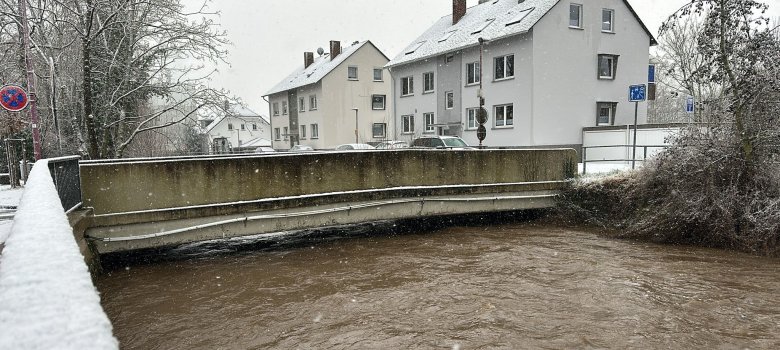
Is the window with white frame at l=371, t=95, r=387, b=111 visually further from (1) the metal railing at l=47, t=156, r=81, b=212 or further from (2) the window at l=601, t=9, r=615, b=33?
(1) the metal railing at l=47, t=156, r=81, b=212

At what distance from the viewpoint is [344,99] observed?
145ft

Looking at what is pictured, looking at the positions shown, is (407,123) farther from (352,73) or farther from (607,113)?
(607,113)

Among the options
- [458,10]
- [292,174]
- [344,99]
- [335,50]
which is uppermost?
[458,10]

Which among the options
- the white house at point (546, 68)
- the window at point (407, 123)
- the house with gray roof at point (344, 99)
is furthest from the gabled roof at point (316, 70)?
the white house at point (546, 68)

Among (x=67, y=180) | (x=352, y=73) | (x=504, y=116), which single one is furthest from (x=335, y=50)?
(x=67, y=180)

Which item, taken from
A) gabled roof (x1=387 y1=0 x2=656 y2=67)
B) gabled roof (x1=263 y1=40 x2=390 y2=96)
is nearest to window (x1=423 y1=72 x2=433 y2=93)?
gabled roof (x1=387 y1=0 x2=656 y2=67)

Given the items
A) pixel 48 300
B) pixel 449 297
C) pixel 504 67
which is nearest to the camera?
pixel 48 300

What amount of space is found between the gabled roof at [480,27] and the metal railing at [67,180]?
21.2m

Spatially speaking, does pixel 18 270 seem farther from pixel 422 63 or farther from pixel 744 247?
pixel 422 63

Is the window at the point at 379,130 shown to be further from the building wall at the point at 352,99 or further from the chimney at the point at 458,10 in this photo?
the chimney at the point at 458,10

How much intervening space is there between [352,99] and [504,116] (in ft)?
66.3

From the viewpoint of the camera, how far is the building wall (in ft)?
143

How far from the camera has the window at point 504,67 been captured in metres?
26.6

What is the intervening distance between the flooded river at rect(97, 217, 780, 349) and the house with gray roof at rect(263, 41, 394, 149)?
104ft
